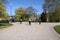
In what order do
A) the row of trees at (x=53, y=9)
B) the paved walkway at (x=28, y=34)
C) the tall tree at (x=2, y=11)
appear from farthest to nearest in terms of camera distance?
the row of trees at (x=53, y=9) → the tall tree at (x=2, y=11) → the paved walkway at (x=28, y=34)

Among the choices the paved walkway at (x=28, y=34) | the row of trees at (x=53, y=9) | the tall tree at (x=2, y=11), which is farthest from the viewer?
the row of trees at (x=53, y=9)

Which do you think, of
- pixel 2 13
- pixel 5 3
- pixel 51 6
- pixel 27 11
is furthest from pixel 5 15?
pixel 27 11

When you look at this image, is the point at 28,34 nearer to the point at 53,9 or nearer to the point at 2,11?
the point at 2,11

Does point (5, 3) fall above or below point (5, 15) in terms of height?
above

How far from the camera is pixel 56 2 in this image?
71.6 metres

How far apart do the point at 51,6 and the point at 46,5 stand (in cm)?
266

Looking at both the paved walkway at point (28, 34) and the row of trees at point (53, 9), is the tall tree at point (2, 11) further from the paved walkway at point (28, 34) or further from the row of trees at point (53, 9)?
the row of trees at point (53, 9)

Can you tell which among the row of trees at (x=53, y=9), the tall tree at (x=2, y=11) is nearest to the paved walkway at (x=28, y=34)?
the tall tree at (x=2, y=11)

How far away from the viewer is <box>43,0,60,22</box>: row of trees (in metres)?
72.2

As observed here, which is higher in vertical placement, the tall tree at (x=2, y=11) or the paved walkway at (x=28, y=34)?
the tall tree at (x=2, y=11)

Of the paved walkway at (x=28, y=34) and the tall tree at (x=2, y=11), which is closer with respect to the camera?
the paved walkway at (x=28, y=34)

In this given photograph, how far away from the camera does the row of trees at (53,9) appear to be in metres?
72.2

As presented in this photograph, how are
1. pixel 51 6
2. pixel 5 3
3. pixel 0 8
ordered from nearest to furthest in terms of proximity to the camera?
pixel 0 8 → pixel 5 3 → pixel 51 6

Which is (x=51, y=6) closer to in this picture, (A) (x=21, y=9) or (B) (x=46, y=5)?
(B) (x=46, y=5)
